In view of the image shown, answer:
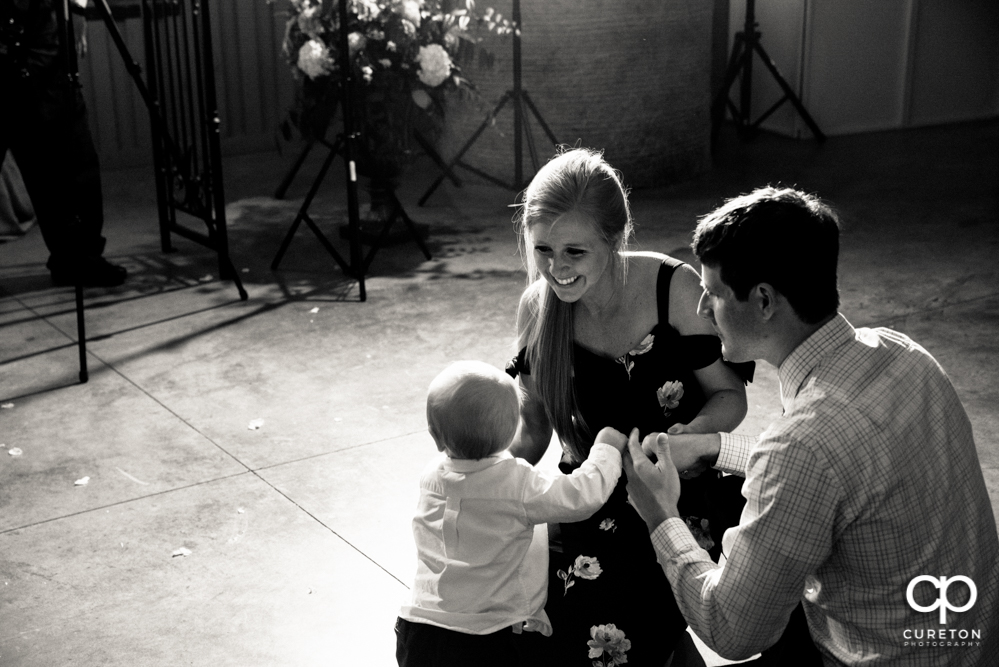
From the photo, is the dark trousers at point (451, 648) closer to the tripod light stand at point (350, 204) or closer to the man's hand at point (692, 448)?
the man's hand at point (692, 448)

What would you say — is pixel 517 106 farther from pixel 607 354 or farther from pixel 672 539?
pixel 672 539

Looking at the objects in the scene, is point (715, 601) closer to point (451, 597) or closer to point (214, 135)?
point (451, 597)

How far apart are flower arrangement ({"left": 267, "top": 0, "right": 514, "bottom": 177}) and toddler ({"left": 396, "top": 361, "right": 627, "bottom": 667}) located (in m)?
4.20

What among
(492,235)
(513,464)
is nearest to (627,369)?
(513,464)

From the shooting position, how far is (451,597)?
2381mm

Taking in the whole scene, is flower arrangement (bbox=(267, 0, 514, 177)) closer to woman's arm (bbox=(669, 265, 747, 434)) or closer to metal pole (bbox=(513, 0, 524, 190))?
metal pole (bbox=(513, 0, 524, 190))


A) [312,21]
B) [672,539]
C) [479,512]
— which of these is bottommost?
[479,512]

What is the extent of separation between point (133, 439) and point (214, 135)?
209 centimetres

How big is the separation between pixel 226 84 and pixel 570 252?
7.06 metres

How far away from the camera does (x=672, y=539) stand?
2.03 metres

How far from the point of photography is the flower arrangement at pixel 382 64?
20.8 ft

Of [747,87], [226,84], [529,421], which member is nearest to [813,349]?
[529,421]

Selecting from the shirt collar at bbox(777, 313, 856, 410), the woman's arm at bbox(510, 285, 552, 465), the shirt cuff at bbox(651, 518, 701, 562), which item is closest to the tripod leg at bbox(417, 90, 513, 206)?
the woman's arm at bbox(510, 285, 552, 465)

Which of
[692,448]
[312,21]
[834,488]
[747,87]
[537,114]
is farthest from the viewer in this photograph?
[747,87]
